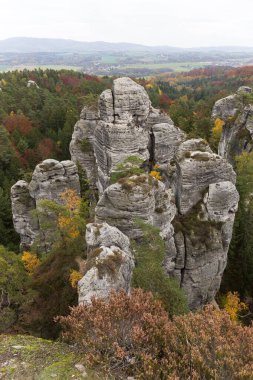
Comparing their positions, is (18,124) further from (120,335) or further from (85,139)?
(120,335)

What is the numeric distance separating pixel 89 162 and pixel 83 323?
37102 mm

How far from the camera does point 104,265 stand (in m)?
→ 15.9

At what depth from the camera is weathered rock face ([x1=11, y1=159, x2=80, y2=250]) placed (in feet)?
127

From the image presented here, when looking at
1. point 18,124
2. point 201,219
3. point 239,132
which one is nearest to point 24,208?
point 201,219

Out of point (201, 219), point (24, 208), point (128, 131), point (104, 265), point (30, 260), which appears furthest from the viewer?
point (24, 208)

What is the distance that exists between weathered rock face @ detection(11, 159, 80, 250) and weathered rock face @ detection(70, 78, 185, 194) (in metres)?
3.99

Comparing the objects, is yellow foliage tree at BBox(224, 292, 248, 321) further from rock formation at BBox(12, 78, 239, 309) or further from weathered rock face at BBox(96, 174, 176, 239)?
weathered rock face at BBox(96, 174, 176, 239)

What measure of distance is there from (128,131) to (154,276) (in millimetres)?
18920

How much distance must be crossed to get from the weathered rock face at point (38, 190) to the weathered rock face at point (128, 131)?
3990 millimetres

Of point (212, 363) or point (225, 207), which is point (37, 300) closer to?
point (225, 207)

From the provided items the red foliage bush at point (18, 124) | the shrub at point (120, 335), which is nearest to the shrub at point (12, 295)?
the shrub at point (120, 335)

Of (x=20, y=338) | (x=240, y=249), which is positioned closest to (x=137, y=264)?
(x=20, y=338)

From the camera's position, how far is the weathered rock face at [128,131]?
33.7m

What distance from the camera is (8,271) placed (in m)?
24.1
